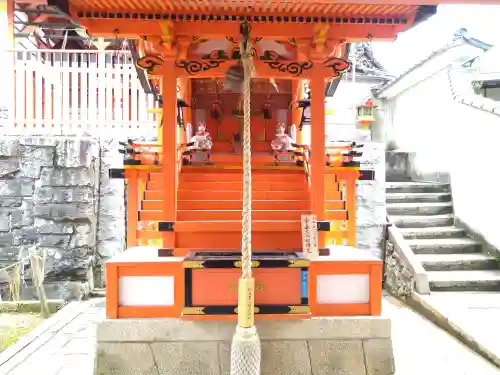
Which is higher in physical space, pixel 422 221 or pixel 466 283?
pixel 422 221

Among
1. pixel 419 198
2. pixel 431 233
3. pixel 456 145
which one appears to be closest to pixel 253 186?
pixel 431 233

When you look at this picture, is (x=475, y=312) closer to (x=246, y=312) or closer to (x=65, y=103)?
(x=246, y=312)

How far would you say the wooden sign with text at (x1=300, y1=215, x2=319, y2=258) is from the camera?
14.6 ft

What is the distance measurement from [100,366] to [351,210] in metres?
3.88

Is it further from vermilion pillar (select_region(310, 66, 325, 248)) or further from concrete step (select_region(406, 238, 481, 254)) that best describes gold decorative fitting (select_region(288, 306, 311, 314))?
concrete step (select_region(406, 238, 481, 254))

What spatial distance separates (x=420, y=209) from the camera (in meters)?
8.98

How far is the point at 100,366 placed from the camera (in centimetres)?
422

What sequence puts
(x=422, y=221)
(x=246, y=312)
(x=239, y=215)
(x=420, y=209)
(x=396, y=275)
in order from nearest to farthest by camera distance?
(x=246, y=312) < (x=239, y=215) < (x=396, y=275) < (x=422, y=221) < (x=420, y=209)

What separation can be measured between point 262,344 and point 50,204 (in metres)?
5.56

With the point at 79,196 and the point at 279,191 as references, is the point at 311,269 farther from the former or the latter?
the point at 79,196

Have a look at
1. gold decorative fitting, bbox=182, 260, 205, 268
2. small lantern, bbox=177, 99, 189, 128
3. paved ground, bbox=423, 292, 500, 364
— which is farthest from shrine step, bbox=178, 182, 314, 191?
paved ground, bbox=423, 292, 500, 364

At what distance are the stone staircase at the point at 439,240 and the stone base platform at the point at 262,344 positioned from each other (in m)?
3.34

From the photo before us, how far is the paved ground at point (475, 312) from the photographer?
16.6 feet

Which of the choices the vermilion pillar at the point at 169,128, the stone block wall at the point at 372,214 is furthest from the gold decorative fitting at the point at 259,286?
the stone block wall at the point at 372,214
